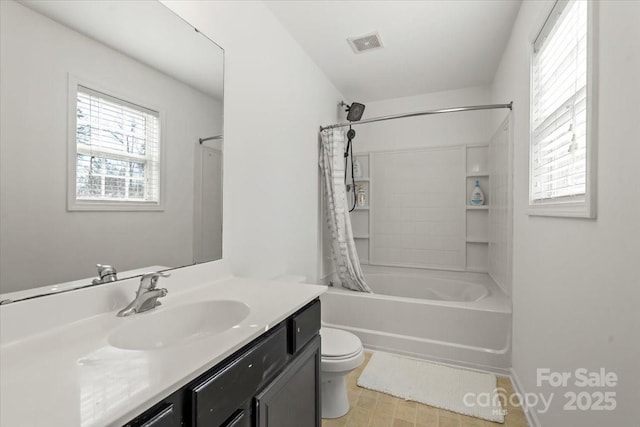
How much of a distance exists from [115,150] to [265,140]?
38.1 inches

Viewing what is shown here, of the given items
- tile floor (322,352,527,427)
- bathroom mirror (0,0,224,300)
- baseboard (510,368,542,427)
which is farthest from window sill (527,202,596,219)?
bathroom mirror (0,0,224,300)

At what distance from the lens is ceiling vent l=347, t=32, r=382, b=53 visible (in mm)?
2229

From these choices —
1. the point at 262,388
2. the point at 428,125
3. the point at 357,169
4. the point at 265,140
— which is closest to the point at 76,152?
the point at 262,388

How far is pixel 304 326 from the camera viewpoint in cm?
112

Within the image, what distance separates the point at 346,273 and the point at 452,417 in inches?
52.4

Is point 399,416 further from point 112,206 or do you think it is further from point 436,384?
point 112,206

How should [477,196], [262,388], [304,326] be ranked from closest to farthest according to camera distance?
[262,388]
[304,326]
[477,196]

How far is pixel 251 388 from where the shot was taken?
0.82 meters

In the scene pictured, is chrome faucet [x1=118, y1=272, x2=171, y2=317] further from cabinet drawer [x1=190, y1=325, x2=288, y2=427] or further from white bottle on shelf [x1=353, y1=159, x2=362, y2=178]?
white bottle on shelf [x1=353, y1=159, x2=362, y2=178]

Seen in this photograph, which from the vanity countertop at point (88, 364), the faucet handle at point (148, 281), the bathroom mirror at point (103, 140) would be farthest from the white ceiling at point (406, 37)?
the vanity countertop at point (88, 364)

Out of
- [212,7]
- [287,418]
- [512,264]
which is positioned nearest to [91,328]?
[287,418]

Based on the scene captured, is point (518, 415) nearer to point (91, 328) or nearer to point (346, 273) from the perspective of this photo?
point (346, 273)

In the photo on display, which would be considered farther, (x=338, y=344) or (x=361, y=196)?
(x=361, y=196)

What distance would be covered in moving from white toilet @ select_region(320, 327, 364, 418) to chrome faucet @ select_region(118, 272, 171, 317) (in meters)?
0.97
